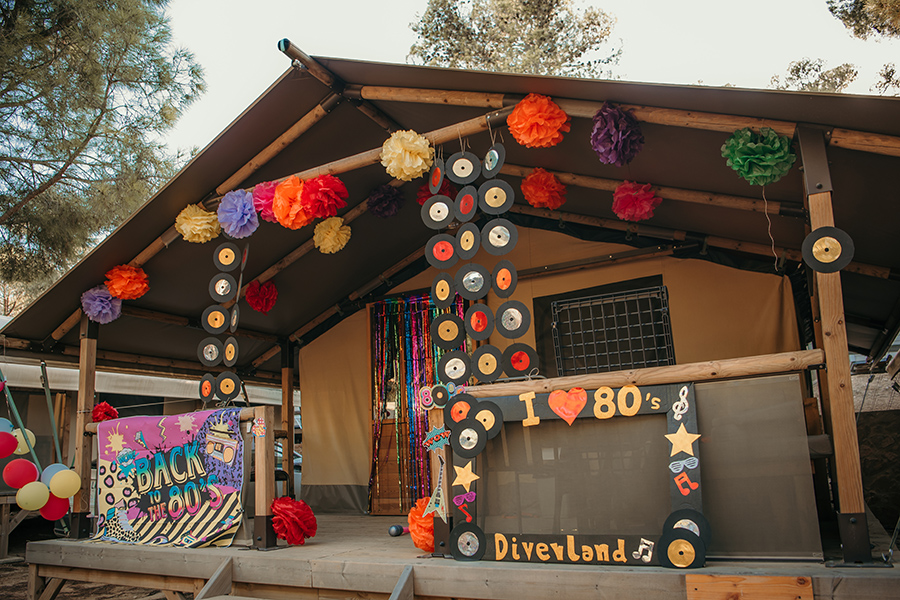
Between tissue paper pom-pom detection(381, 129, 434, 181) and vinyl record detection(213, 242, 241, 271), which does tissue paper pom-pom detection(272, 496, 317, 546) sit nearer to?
vinyl record detection(213, 242, 241, 271)

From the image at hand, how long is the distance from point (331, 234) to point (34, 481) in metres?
2.57

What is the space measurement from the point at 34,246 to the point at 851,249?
848cm

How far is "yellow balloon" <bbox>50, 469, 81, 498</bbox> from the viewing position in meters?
4.16

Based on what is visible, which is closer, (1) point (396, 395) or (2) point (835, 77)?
(1) point (396, 395)

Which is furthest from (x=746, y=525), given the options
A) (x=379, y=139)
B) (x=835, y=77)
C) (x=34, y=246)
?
(x=835, y=77)

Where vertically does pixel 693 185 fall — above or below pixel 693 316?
above

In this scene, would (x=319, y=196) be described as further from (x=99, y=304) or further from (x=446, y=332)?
(x=99, y=304)

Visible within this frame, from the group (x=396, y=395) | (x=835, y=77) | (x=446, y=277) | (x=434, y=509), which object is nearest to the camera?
(x=434, y=509)

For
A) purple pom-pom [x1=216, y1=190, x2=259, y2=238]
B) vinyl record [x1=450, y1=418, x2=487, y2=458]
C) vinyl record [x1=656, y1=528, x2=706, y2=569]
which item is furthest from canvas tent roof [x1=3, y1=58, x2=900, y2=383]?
vinyl record [x1=656, y1=528, x2=706, y2=569]

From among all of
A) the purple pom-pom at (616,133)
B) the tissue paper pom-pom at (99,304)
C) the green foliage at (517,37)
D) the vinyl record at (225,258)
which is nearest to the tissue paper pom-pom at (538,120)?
the purple pom-pom at (616,133)

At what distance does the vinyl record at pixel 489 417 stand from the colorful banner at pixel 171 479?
169 cm

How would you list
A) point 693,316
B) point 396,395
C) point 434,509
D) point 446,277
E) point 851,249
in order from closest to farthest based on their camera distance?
point 851,249, point 434,509, point 446,277, point 693,316, point 396,395

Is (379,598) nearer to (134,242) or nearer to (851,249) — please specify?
(851,249)

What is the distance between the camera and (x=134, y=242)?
474 centimetres
